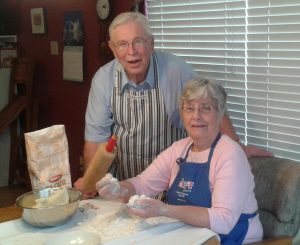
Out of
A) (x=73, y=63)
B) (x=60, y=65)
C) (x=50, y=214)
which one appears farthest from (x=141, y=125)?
(x=60, y=65)

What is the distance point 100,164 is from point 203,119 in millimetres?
425

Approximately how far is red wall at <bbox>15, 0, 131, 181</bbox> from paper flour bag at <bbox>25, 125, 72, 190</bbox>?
5.34ft

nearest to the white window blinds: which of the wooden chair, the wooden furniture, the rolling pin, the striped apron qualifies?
the striped apron

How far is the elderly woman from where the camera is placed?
1.44 metres

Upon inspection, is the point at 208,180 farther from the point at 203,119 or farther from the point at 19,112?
the point at 19,112

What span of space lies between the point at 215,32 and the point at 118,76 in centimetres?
59

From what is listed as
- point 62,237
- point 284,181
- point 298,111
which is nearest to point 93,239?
point 62,237

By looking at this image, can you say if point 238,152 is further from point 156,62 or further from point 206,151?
point 156,62

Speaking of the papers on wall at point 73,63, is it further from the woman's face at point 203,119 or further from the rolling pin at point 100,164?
the woman's face at point 203,119

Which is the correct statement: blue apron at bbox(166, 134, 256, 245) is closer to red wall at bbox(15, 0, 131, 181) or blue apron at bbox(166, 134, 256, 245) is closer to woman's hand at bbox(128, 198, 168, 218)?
woman's hand at bbox(128, 198, 168, 218)

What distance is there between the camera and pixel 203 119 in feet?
5.27

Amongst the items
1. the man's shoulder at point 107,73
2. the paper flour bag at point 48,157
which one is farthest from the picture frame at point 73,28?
the paper flour bag at point 48,157

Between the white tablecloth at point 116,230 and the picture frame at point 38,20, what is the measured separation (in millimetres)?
2811

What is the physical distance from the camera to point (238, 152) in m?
1.56
